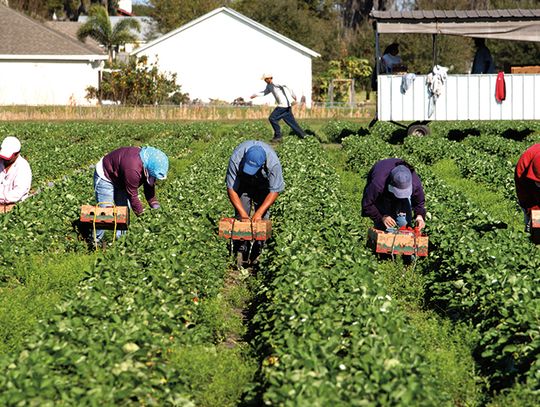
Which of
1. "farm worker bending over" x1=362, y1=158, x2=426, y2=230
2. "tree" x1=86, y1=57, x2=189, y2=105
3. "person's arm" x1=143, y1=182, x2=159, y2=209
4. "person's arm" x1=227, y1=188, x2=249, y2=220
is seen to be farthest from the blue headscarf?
"tree" x1=86, y1=57, x2=189, y2=105

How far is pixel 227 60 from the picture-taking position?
166 ft

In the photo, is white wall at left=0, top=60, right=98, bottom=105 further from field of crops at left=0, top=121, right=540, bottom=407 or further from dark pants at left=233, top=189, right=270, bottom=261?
dark pants at left=233, top=189, right=270, bottom=261

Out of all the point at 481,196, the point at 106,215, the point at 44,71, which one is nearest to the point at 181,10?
the point at 44,71

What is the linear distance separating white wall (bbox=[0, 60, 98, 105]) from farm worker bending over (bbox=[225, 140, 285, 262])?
3836 centimetres

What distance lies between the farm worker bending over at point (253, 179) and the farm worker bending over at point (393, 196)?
1002 millimetres

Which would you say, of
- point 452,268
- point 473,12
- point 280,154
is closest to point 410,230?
point 452,268

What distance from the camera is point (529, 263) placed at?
805 centimetres

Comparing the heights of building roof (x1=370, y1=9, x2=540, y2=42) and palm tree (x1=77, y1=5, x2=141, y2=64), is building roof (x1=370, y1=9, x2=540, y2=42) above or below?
below

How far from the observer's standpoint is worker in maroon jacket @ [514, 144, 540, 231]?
29.0ft

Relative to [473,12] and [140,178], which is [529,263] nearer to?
[140,178]

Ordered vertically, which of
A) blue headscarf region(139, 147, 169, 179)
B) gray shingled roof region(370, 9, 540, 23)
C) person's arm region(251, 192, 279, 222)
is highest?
gray shingled roof region(370, 9, 540, 23)

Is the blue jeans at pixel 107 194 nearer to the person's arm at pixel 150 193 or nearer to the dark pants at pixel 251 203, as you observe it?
the person's arm at pixel 150 193

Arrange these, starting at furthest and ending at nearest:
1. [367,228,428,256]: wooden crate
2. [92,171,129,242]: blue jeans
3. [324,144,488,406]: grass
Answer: [92,171,129,242]: blue jeans → [367,228,428,256]: wooden crate → [324,144,488,406]: grass

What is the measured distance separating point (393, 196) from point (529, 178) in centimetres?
141
